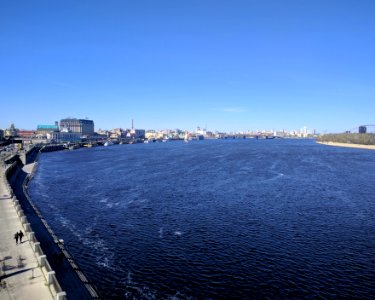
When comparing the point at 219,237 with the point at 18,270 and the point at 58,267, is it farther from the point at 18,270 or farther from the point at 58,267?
the point at 18,270

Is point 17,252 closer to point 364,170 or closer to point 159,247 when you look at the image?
point 159,247

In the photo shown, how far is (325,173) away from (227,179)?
32.5 m

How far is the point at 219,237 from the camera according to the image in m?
42.1

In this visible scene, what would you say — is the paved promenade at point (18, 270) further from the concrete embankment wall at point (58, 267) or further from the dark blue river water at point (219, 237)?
the dark blue river water at point (219, 237)

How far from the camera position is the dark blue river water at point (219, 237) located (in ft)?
99.8

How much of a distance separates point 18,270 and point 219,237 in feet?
78.1

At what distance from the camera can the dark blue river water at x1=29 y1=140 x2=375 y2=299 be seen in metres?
30.4

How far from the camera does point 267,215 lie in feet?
169

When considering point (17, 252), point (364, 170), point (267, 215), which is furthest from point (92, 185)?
point (364, 170)

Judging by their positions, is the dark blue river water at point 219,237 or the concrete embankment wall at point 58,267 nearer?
the concrete embankment wall at point 58,267

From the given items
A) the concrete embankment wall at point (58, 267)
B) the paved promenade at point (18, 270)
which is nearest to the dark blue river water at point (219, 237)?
the concrete embankment wall at point (58, 267)

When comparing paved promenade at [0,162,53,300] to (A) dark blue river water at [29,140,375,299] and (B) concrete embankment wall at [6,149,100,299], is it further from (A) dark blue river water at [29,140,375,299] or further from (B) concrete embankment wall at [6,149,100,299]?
(A) dark blue river water at [29,140,375,299]

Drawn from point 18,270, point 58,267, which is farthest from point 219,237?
point 18,270

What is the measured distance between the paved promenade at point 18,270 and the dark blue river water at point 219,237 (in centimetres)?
656
